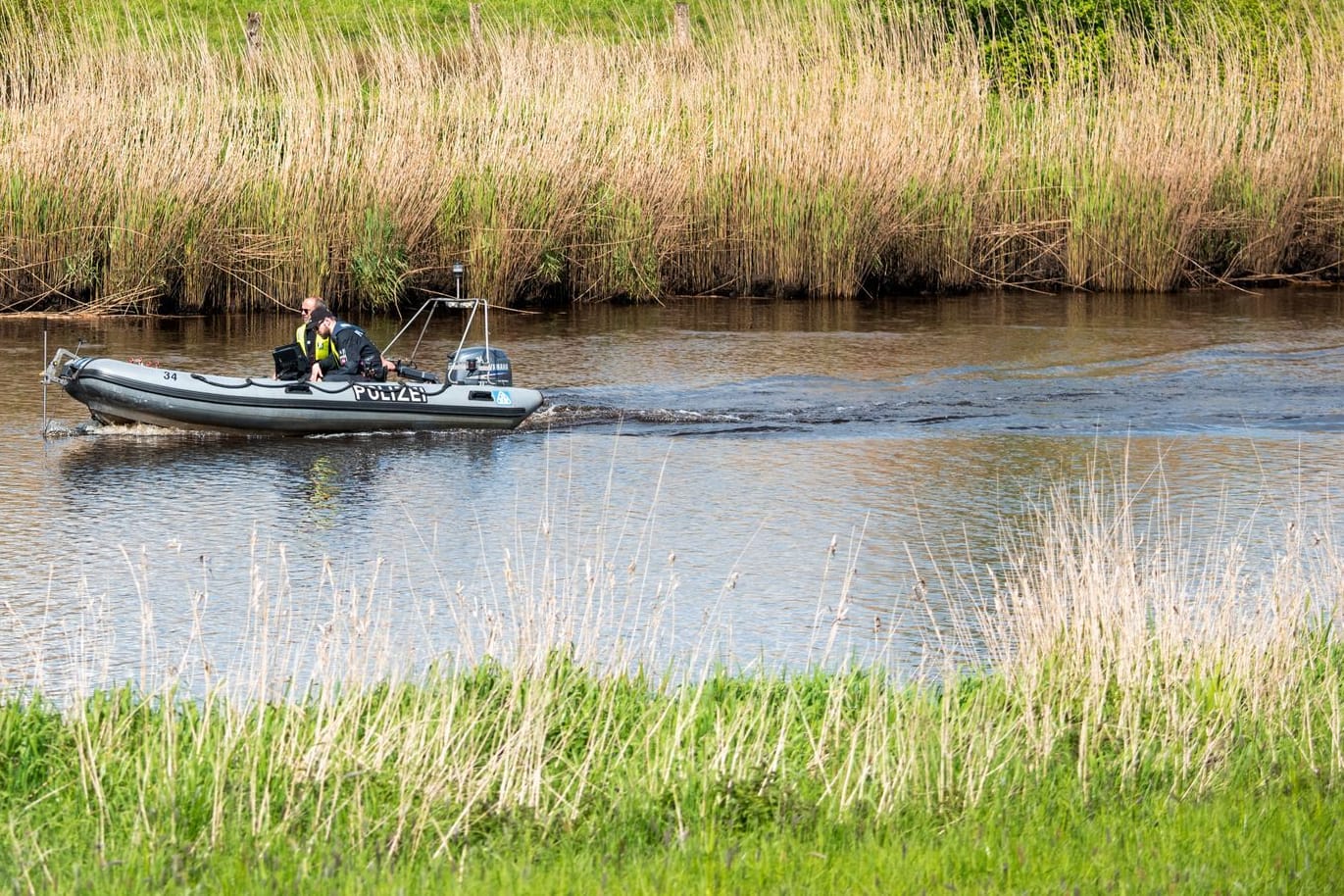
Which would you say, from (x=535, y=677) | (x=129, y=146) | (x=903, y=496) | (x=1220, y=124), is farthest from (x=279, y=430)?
(x=1220, y=124)

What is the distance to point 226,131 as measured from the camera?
22.6m

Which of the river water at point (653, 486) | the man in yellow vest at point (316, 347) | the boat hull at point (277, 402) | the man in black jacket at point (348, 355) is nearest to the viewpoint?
the river water at point (653, 486)

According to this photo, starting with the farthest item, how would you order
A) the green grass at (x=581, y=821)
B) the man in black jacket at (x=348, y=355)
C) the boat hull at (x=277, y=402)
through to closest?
the man in black jacket at (x=348, y=355), the boat hull at (x=277, y=402), the green grass at (x=581, y=821)

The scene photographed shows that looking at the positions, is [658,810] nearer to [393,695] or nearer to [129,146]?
[393,695]

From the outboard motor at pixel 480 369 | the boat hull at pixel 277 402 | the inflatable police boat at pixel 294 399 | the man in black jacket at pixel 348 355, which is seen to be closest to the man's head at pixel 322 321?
the man in black jacket at pixel 348 355

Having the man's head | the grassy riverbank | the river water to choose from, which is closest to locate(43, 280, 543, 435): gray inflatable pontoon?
the river water

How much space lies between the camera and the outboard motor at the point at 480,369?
53.7 ft

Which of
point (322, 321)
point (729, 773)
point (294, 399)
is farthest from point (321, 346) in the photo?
point (729, 773)

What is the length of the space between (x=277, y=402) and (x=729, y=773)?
402 inches

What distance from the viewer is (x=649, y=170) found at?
23.8 m

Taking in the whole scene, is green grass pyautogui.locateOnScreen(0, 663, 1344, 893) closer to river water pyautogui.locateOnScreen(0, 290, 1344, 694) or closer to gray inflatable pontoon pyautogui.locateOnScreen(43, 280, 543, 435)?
river water pyautogui.locateOnScreen(0, 290, 1344, 694)

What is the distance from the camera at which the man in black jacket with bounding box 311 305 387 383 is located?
16.3 meters

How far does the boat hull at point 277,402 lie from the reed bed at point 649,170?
22.3ft

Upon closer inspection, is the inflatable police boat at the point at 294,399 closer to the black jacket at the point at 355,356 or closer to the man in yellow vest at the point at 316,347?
the black jacket at the point at 355,356
